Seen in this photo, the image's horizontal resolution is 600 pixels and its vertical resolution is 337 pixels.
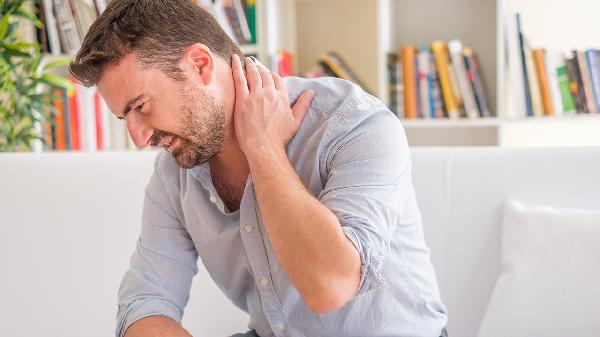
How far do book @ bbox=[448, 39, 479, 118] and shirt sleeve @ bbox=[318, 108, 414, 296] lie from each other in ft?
5.09

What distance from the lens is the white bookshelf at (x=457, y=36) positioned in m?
2.66

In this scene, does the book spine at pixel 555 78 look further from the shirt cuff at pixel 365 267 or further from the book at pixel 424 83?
the shirt cuff at pixel 365 267

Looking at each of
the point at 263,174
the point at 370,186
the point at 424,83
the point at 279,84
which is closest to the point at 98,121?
the point at 424,83

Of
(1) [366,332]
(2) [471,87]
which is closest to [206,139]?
(1) [366,332]

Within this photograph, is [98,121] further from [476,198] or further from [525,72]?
[476,198]

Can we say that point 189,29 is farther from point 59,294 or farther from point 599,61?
point 599,61

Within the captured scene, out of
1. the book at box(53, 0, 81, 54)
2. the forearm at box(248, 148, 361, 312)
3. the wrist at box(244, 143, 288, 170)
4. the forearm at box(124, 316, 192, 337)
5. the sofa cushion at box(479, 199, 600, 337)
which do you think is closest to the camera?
the forearm at box(248, 148, 361, 312)

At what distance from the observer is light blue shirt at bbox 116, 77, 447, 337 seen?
41.8 inches

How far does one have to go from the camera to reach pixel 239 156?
1.28 meters

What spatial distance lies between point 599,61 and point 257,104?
1680 mm

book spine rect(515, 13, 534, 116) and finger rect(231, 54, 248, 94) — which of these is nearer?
finger rect(231, 54, 248, 94)

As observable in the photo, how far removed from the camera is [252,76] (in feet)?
4.01

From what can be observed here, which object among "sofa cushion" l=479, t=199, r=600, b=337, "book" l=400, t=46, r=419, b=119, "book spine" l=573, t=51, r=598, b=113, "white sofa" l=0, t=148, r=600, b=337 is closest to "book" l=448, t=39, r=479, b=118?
"book" l=400, t=46, r=419, b=119

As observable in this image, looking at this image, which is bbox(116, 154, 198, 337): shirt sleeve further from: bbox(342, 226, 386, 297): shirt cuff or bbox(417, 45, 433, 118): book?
bbox(417, 45, 433, 118): book
